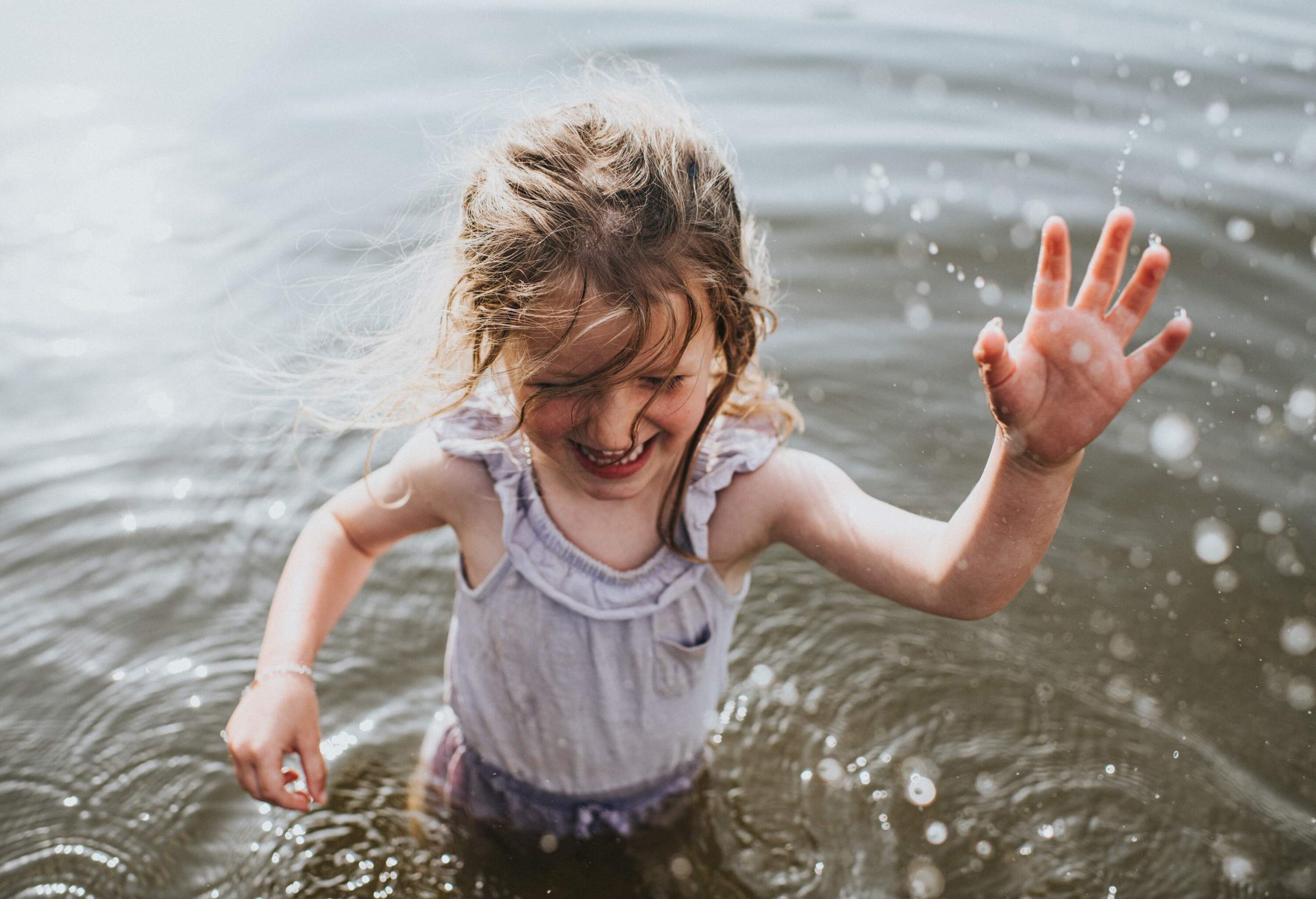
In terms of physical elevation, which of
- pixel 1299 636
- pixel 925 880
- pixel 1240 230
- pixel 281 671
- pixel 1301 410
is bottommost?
pixel 925 880

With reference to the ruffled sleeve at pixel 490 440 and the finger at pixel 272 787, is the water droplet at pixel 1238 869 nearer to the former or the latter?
the ruffled sleeve at pixel 490 440

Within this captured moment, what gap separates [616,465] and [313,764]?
794 millimetres

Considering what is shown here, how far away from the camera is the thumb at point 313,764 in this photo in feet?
6.88

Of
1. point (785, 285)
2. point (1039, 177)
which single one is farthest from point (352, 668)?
point (1039, 177)

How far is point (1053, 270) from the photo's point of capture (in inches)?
63.2

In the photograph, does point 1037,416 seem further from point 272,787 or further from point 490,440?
point 272,787

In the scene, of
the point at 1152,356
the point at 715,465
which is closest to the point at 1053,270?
the point at 1152,356

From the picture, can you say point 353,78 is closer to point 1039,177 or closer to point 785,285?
point 785,285

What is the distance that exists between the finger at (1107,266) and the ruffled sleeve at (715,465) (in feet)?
2.31

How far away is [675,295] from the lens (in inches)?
71.7

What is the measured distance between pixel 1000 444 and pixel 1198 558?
77.7 inches

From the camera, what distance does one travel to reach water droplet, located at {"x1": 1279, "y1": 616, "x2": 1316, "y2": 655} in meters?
3.05

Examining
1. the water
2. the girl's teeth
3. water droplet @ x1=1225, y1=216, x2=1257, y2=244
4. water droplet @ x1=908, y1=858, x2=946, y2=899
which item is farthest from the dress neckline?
water droplet @ x1=1225, y1=216, x2=1257, y2=244

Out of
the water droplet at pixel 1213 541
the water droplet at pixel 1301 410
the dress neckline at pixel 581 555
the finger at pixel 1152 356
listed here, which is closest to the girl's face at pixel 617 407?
the dress neckline at pixel 581 555
